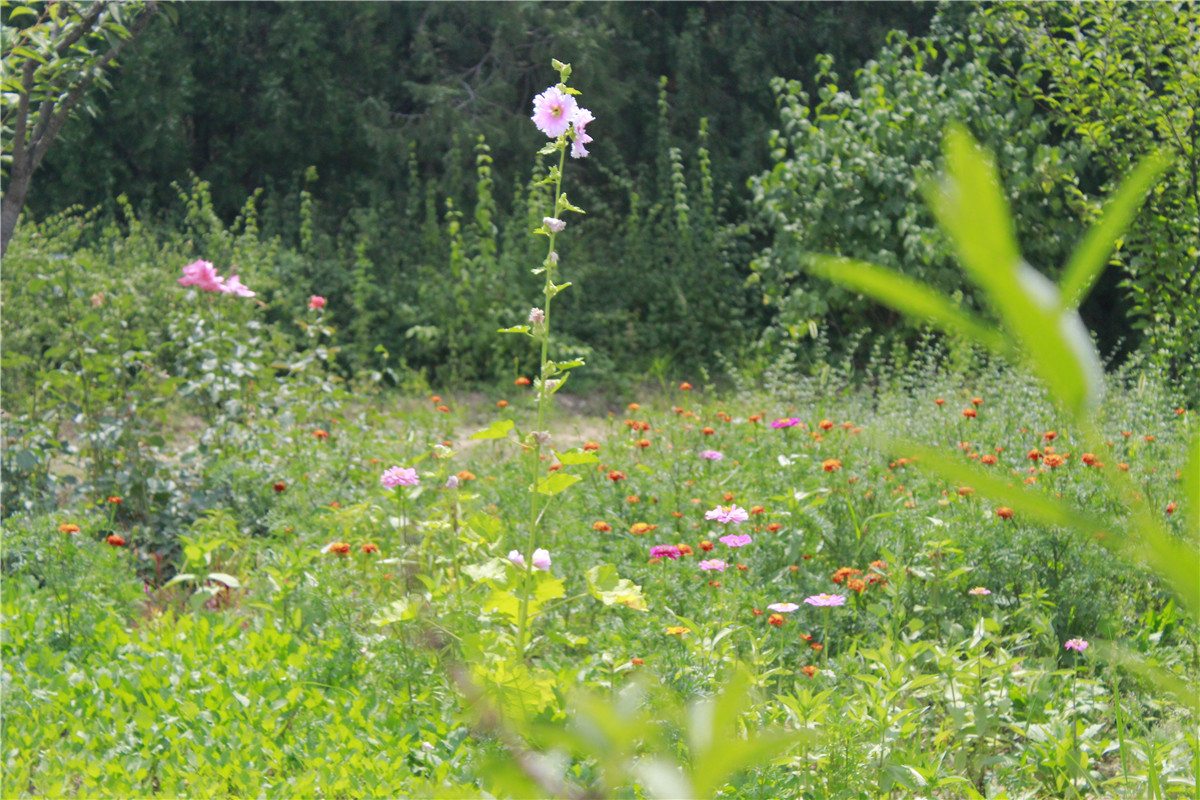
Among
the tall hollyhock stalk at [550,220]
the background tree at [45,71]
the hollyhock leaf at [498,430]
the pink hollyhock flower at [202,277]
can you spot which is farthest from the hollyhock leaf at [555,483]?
the pink hollyhock flower at [202,277]

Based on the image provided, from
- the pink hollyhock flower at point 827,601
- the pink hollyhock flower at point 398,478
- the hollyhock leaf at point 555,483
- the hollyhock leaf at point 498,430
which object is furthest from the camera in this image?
the pink hollyhock flower at point 398,478

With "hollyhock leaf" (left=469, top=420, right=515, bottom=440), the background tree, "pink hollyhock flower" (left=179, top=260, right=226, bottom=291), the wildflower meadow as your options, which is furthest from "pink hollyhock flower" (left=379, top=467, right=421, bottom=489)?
"pink hollyhock flower" (left=179, top=260, right=226, bottom=291)

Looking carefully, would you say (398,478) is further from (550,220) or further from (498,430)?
(550,220)

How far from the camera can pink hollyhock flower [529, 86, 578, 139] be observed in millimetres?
2199

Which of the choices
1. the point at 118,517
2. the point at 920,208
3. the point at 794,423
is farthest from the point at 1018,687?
the point at 920,208

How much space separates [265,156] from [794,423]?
759cm

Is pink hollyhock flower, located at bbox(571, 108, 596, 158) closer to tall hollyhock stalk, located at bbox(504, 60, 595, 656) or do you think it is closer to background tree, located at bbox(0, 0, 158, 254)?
tall hollyhock stalk, located at bbox(504, 60, 595, 656)

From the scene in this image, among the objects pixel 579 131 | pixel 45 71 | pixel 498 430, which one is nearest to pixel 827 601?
pixel 498 430

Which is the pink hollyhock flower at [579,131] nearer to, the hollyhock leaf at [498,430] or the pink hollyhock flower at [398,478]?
the hollyhock leaf at [498,430]

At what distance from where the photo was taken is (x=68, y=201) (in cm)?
923

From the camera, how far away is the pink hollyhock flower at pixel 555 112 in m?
2.20

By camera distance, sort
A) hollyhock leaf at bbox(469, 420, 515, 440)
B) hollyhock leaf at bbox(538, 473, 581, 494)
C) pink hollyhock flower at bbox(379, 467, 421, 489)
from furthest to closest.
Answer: pink hollyhock flower at bbox(379, 467, 421, 489) < hollyhock leaf at bbox(538, 473, 581, 494) < hollyhock leaf at bbox(469, 420, 515, 440)

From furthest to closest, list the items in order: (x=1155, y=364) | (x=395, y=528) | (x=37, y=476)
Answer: (x=1155, y=364)
(x=37, y=476)
(x=395, y=528)

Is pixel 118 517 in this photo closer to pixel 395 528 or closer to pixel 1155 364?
pixel 395 528
